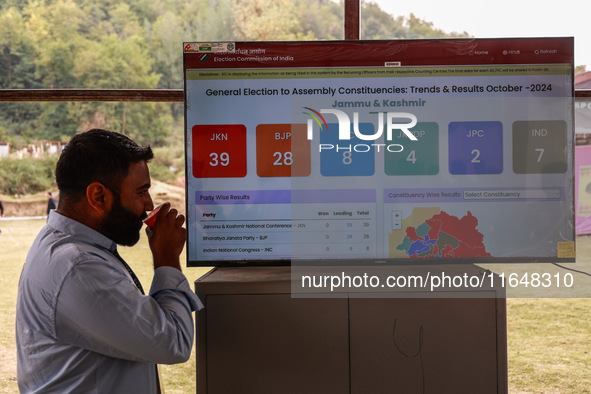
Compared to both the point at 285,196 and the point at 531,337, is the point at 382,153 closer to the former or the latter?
the point at 285,196

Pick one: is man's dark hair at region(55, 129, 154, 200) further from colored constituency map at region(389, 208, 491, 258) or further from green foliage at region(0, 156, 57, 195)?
green foliage at region(0, 156, 57, 195)

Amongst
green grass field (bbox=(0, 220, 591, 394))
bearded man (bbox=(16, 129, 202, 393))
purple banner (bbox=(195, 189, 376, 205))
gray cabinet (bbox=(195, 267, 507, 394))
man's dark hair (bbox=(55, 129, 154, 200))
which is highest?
man's dark hair (bbox=(55, 129, 154, 200))

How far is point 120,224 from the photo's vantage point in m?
1.57

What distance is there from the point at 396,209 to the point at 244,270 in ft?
1.96

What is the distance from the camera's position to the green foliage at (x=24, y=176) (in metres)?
6.61

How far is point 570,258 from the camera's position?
6.59 ft

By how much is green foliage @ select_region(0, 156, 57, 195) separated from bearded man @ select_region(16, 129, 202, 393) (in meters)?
5.76

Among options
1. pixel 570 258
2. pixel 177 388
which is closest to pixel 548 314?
pixel 177 388

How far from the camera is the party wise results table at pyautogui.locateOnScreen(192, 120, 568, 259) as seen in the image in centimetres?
201

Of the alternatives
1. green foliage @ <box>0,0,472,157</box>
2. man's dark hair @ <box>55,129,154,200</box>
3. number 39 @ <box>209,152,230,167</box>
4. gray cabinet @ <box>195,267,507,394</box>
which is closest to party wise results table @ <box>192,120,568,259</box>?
number 39 @ <box>209,152,230,167</box>

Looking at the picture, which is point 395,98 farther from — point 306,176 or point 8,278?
point 8,278

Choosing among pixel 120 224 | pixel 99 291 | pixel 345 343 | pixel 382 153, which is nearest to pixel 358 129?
pixel 382 153

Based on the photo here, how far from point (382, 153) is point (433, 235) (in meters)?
0.35

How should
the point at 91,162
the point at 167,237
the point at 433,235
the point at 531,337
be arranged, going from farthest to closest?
the point at 531,337, the point at 433,235, the point at 167,237, the point at 91,162
